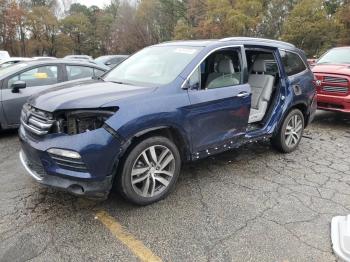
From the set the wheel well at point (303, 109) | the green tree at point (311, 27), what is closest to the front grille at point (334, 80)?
the wheel well at point (303, 109)

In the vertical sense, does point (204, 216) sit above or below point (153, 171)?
below

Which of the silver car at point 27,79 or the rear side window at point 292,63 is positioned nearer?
the rear side window at point 292,63

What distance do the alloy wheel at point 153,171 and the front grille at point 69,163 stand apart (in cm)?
54

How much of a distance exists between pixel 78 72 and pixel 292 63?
408 cm

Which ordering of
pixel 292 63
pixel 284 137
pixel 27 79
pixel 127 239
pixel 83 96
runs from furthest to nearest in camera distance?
pixel 27 79, pixel 292 63, pixel 284 137, pixel 83 96, pixel 127 239

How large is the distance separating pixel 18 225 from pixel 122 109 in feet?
4.90

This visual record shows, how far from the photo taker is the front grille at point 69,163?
3141mm

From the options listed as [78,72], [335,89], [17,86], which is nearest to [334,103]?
[335,89]

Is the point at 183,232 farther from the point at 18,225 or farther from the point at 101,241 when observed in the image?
the point at 18,225

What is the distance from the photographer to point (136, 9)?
171ft

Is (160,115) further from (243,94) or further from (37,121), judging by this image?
(243,94)

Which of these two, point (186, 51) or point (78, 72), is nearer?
point (186, 51)

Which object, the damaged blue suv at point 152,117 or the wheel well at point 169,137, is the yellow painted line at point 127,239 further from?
the wheel well at point 169,137

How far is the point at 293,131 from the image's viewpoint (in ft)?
18.1
